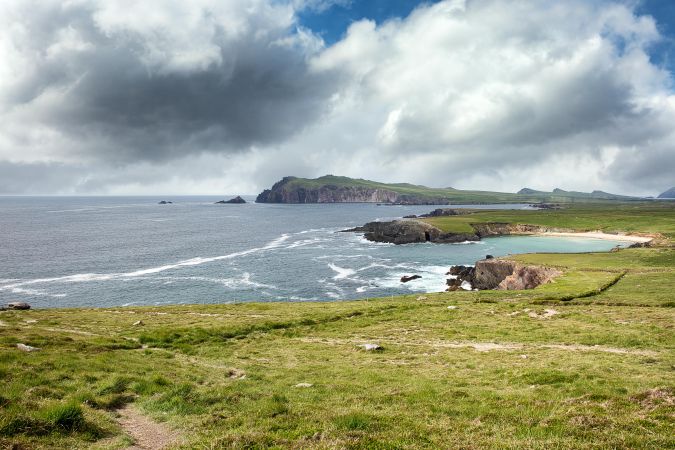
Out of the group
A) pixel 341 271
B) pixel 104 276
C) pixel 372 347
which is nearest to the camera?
pixel 372 347

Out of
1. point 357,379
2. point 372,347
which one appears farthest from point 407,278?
point 357,379

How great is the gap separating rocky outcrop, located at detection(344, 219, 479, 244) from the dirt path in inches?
6196

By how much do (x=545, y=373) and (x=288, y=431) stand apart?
15.0 metres

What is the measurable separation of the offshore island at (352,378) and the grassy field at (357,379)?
0.30ft

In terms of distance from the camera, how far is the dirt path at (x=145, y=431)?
499 inches

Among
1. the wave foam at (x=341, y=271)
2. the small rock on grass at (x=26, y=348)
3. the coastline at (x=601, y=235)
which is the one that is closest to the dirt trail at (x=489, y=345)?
the small rock on grass at (x=26, y=348)

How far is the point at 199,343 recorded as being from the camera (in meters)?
31.4

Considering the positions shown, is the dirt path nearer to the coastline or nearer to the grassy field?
the grassy field

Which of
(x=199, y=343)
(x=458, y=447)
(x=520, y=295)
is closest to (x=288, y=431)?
(x=458, y=447)

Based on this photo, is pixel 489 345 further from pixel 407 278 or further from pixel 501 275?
pixel 407 278

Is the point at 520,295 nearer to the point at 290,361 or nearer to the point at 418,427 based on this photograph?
the point at 290,361

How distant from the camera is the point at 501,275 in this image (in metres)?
90.1

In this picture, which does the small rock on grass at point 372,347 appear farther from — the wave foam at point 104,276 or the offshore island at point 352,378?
the wave foam at point 104,276

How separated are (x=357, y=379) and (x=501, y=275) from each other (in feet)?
258
